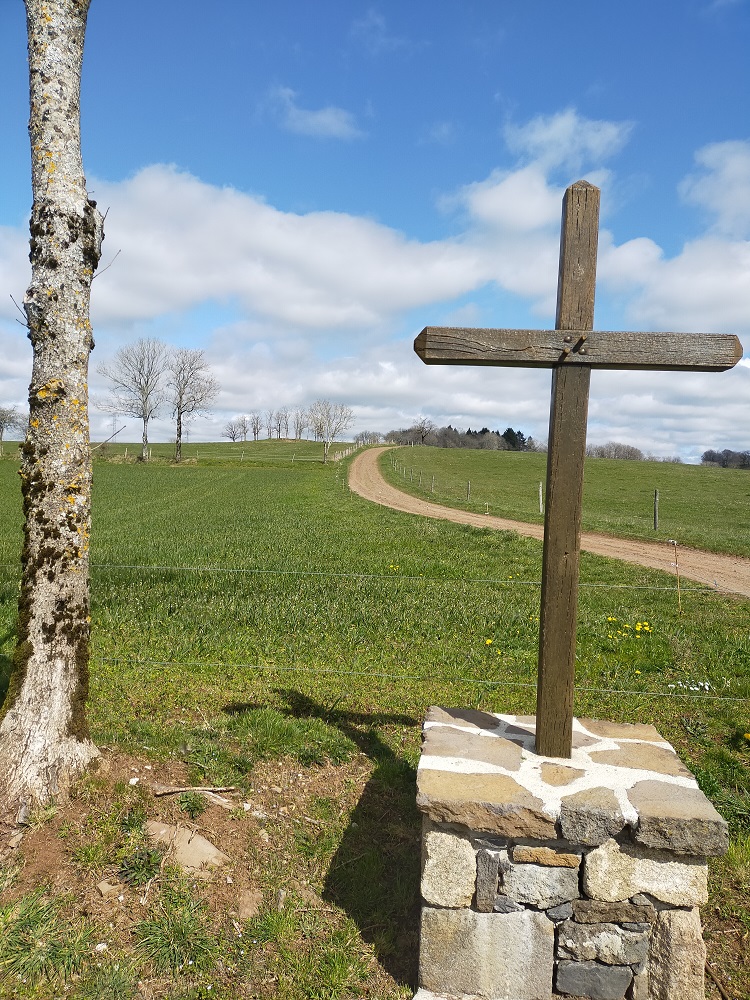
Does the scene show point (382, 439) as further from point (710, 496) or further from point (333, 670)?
point (333, 670)

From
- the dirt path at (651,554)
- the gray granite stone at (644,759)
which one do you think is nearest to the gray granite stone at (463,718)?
the gray granite stone at (644,759)

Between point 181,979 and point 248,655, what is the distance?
4017 mm

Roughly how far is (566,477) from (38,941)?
12.5 feet

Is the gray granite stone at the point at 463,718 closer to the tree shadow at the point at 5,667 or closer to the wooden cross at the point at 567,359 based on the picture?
the wooden cross at the point at 567,359

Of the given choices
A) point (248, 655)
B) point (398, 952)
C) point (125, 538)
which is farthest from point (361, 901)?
point (125, 538)

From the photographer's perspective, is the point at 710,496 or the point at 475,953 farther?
the point at 710,496

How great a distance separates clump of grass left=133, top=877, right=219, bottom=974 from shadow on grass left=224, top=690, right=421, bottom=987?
74 cm

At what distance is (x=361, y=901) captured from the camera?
3688 millimetres

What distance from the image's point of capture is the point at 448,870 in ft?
10.3

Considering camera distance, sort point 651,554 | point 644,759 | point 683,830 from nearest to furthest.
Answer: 1. point 683,830
2. point 644,759
3. point 651,554

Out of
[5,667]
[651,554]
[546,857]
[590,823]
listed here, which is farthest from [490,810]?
[651,554]

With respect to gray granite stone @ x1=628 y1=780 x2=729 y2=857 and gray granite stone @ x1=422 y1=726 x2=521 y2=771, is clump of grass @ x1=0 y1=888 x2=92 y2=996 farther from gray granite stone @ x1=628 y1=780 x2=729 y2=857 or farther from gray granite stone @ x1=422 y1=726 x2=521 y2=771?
gray granite stone @ x1=628 y1=780 x2=729 y2=857

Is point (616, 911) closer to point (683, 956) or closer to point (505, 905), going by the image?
point (683, 956)

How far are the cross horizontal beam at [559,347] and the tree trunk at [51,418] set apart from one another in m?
2.40
